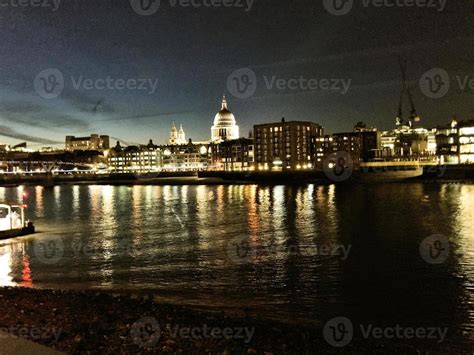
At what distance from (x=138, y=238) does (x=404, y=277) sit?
15.2m

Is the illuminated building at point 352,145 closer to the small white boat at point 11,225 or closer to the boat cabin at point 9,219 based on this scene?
the small white boat at point 11,225

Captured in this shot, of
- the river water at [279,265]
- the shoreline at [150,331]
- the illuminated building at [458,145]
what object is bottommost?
the river water at [279,265]

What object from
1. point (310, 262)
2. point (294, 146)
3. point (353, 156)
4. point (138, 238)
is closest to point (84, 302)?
Result: point (310, 262)

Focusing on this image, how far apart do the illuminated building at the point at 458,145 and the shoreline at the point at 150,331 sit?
361 ft

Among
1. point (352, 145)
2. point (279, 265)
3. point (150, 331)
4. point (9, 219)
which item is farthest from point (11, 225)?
point (352, 145)

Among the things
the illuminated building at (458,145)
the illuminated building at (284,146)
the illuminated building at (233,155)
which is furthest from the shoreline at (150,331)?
the illuminated building at (233,155)

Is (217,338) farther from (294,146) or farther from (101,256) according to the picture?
(294,146)

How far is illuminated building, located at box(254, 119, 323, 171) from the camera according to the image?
149m

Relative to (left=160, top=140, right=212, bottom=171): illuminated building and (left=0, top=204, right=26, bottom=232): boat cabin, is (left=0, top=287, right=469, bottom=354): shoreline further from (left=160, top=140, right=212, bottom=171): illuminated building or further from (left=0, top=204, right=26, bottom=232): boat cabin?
(left=160, top=140, right=212, bottom=171): illuminated building

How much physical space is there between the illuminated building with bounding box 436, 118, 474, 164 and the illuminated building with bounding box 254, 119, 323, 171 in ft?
134

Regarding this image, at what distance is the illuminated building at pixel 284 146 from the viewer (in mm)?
148625

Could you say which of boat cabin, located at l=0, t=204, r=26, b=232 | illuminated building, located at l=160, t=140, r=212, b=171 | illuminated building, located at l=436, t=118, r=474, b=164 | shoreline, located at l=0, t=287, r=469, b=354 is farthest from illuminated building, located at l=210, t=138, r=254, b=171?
shoreline, located at l=0, t=287, r=469, b=354

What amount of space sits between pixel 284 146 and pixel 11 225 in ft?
420

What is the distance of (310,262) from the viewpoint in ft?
57.7
